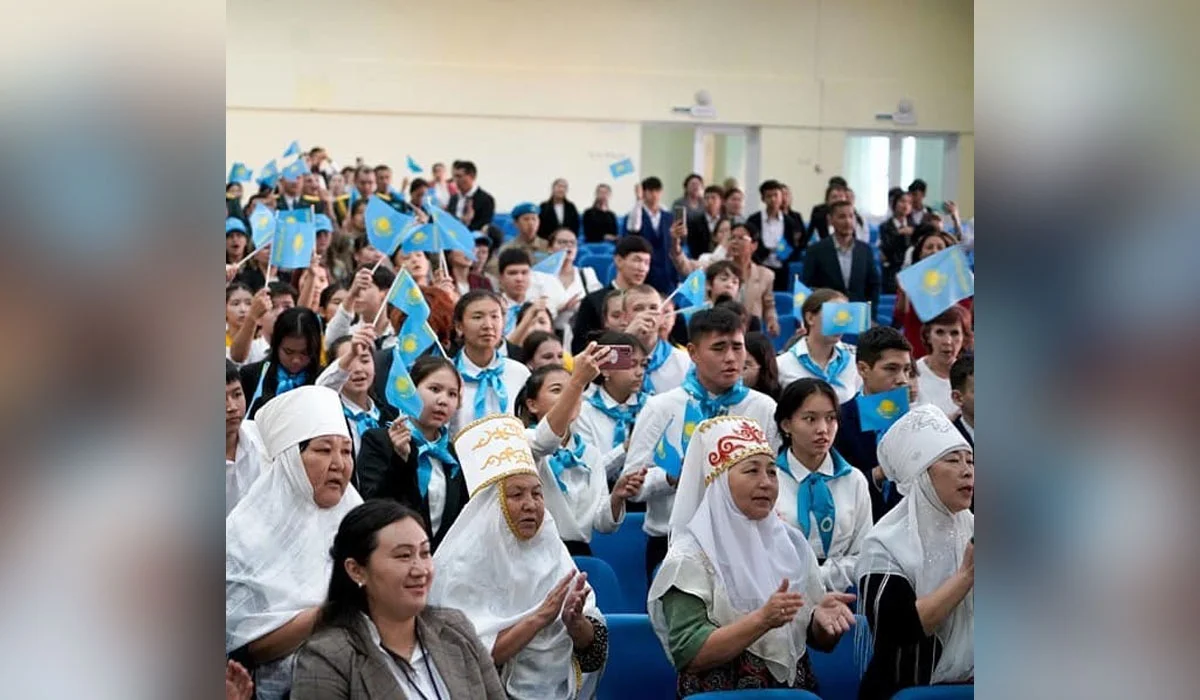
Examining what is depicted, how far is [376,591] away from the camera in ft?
9.81

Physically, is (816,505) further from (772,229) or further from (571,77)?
(571,77)

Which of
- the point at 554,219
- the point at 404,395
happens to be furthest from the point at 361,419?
the point at 554,219

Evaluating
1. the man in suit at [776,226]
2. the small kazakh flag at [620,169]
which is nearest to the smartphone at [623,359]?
the man in suit at [776,226]

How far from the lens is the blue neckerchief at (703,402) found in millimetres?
4719

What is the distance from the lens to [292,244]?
6352mm

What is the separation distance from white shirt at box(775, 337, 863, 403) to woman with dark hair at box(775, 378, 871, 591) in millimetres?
1481

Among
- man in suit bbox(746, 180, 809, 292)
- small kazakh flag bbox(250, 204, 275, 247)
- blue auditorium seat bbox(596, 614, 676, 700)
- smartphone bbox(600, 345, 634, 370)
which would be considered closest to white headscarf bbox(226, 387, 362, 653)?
blue auditorium seat bbox(596, 614, 676, 700)

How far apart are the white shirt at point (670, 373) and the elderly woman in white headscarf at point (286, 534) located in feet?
8.23

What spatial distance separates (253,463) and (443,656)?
107cm

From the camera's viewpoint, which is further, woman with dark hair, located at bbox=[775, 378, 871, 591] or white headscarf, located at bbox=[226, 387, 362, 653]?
woman with dark hair, located at bbox=[775, 378, 871, 591]

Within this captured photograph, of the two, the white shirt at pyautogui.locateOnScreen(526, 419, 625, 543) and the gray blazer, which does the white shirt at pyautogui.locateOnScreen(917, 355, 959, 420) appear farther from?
the gray blazer

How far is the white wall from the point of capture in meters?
16.5
